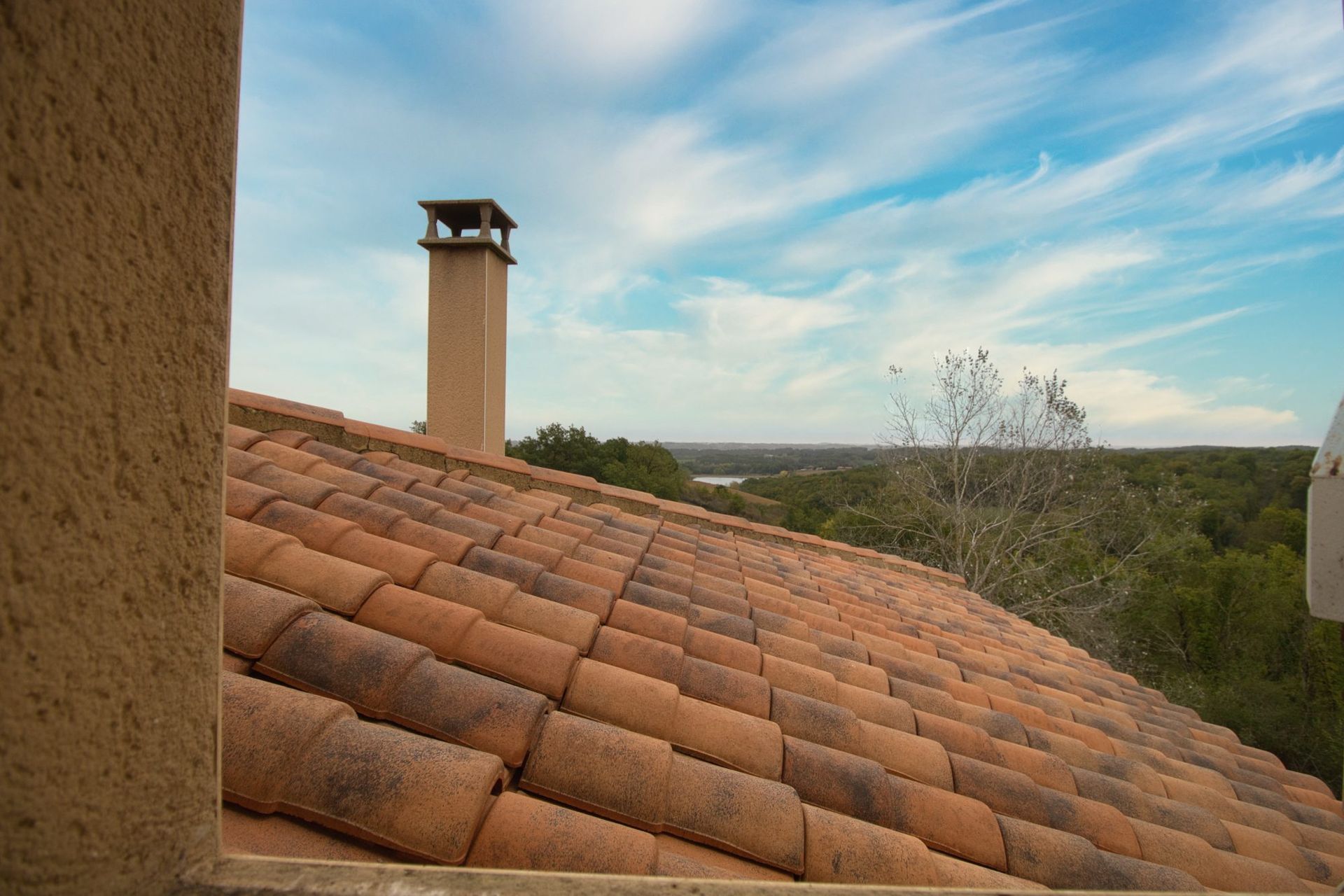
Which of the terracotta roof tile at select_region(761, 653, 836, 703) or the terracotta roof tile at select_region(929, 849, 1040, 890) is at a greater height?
the terracotta roof tile at select_region(761, 653, 836, 703)

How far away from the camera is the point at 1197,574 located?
20812 mm

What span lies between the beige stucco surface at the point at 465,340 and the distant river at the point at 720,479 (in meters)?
32.8

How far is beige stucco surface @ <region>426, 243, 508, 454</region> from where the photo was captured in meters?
7.06

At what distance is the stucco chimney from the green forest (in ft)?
32.9

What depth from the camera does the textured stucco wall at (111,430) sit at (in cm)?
59

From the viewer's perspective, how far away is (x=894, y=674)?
2979 millimetres

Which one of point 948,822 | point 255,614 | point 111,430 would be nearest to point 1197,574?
point 948,822

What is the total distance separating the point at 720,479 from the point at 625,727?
41.9 meters

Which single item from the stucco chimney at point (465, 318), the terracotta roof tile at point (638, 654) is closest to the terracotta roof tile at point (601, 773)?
the terracotta roof tile at point (638, 654)

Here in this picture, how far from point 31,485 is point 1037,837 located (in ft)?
7.85

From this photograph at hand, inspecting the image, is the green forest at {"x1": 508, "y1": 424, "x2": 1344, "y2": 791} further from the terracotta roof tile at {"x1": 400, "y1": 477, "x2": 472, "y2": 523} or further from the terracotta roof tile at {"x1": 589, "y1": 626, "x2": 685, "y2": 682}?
the terracotta roof tile at {"x1": 400, "y1": 477, "x2": 472, "y2": 523}

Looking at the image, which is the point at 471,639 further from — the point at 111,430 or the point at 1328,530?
the point at 1328,530

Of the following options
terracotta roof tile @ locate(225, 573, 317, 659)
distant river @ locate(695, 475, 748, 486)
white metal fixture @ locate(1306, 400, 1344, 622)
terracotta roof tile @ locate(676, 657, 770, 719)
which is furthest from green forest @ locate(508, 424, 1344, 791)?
terracotta roof tile @ locate(225, 573, 317, 659)

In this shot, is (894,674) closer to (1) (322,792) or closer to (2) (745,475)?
(1) (322,792)
